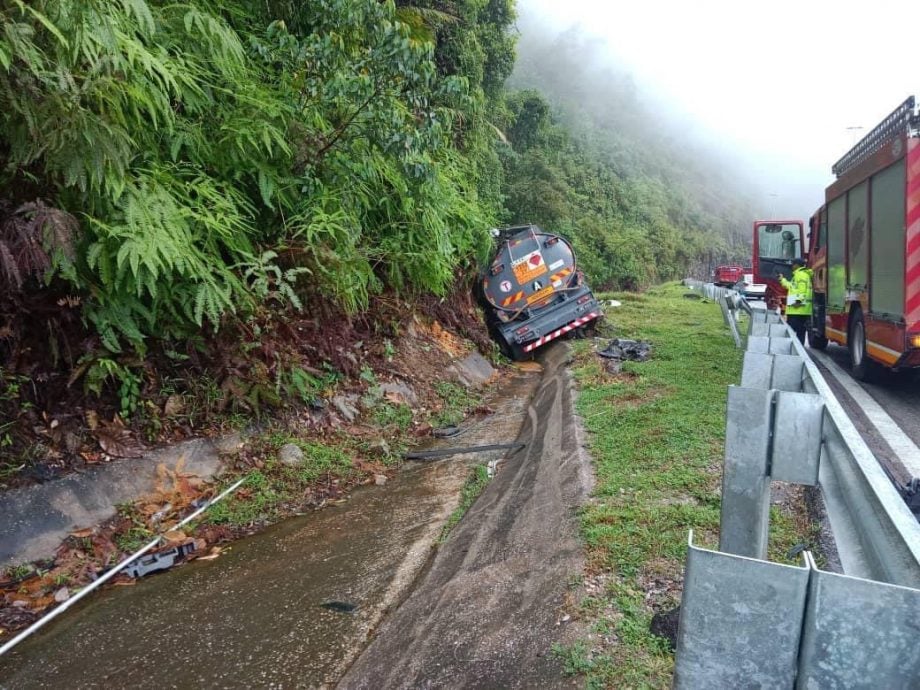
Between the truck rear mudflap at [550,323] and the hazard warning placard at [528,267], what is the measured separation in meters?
0.73

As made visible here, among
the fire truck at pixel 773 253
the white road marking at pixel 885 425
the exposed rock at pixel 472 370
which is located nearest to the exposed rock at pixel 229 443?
the exposed rock at pixel 472 370

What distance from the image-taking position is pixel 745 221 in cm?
6041

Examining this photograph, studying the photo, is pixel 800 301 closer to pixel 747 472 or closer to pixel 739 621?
pixel 747 472

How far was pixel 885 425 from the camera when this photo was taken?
6031mm

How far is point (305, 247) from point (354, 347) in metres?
1.98

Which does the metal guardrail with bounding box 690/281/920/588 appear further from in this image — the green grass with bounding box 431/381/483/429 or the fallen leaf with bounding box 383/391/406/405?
the green grass with bounding box 431/381/483/429

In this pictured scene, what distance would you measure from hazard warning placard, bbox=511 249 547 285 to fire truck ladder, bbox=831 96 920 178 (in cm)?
508

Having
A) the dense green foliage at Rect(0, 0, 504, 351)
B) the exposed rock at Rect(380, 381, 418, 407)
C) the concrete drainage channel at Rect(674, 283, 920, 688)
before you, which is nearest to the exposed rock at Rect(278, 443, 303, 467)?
the dense green foliage at Rect(0, 0, 504, 351)

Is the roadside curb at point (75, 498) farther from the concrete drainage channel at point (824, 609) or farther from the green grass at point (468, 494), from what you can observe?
the concrete drainage channel at point (824, 609)

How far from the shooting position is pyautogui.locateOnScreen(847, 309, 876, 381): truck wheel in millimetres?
7914

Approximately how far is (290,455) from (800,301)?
10.3m

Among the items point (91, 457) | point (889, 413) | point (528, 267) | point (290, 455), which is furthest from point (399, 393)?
point (889, 413)

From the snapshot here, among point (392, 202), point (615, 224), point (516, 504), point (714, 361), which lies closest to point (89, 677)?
point (516, 504)

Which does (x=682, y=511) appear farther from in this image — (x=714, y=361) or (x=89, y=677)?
(x=714, y=361)
